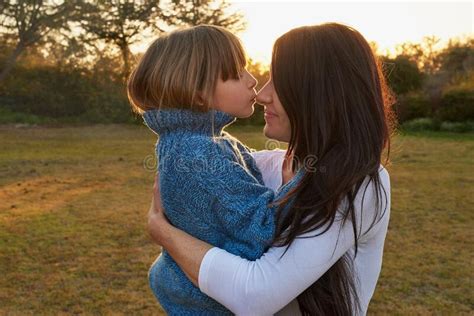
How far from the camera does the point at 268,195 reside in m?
1.39

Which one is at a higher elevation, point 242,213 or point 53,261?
point 242,213

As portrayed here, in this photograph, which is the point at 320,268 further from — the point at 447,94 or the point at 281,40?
the point at 447,94

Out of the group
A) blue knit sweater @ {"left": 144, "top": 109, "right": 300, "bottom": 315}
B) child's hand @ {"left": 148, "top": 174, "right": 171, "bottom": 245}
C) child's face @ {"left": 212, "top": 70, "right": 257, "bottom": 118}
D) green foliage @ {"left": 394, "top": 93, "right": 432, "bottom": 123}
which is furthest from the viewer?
green foliage @ {"left": 394, "top": 93, "right": 432, "bottom": 123}

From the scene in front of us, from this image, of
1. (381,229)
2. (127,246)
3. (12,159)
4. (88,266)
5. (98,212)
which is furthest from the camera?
(12,159)

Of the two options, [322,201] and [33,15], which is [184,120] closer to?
[322,201]

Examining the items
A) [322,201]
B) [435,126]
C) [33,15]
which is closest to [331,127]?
[322,201]

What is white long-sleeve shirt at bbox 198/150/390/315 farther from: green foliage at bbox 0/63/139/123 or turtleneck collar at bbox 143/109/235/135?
green foliage at bbox 0/63/139/123

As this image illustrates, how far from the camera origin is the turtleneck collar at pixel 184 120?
151cm

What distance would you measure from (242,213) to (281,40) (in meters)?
0.43

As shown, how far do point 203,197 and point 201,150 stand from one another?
121 millimetres

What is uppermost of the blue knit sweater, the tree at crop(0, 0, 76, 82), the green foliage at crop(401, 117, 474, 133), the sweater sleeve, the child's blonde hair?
the tree at crop(0, 0, 76, 82)

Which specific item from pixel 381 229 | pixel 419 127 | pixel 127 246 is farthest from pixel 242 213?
pixel 419 127

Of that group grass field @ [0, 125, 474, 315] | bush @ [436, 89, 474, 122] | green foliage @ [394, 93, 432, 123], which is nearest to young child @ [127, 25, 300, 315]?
grass field @ [0, 125, 474, 315]

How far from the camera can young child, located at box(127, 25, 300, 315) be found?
1352mm
